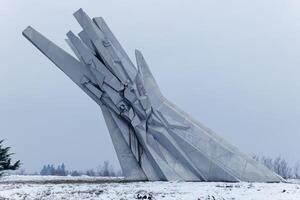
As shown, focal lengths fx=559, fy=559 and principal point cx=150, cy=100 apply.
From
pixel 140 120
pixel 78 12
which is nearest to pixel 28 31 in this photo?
pixel 78 12

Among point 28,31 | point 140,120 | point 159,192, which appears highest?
point 28,31

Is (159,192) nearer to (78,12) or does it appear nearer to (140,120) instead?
(140,120)

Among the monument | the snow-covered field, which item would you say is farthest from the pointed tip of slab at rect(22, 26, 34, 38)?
the snow-covered field

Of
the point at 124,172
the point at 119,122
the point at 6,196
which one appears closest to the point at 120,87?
the point at 119,122

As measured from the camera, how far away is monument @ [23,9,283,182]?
22156 mm

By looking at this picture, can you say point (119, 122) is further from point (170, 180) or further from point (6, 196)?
point (6, 196)

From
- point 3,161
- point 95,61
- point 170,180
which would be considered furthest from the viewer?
point 3,161

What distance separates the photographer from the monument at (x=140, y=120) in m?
22.2

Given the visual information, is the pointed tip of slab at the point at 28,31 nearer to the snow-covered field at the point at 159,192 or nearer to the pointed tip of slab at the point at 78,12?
the pointed tip of slab at the point at 78,12

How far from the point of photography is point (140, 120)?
901 inches

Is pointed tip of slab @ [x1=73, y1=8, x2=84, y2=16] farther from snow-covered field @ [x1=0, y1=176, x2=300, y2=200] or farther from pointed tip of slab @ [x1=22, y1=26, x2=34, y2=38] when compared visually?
snow-covered field @ [x1=0, y1=176, x2=300, y2=200]

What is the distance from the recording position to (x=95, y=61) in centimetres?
2367

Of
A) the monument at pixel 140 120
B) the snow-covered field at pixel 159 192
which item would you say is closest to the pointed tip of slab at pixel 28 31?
the monument at pixel 140 120

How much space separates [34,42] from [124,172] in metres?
6.94
